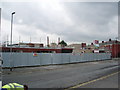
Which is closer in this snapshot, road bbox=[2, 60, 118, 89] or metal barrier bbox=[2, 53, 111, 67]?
road bbox=[2, 60, 118, 89]

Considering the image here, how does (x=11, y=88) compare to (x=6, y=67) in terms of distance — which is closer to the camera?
(x=11, y=88)

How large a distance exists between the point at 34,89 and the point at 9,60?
13.2 m

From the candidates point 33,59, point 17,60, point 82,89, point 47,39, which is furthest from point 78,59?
point 47,39

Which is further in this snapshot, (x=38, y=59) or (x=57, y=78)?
(x=38, y=59)

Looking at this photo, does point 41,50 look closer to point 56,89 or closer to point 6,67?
point 6,67

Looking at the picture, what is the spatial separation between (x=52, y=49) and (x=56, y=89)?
4459 cm

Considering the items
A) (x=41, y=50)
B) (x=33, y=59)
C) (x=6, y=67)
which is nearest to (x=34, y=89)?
(x=6, y=67)

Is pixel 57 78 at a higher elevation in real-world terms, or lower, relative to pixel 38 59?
lower

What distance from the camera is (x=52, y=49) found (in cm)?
5188

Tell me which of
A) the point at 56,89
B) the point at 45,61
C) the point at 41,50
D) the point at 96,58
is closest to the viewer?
the point at 56,89

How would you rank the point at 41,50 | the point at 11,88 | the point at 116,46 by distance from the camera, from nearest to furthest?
1. the point at 11,88
2. the point at 41,50
3. the point at 116,46

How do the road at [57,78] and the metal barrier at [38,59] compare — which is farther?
the metal barrier at [38,59]

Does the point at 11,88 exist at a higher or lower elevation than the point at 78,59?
higher

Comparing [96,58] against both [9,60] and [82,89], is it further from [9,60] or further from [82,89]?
[82,89]
